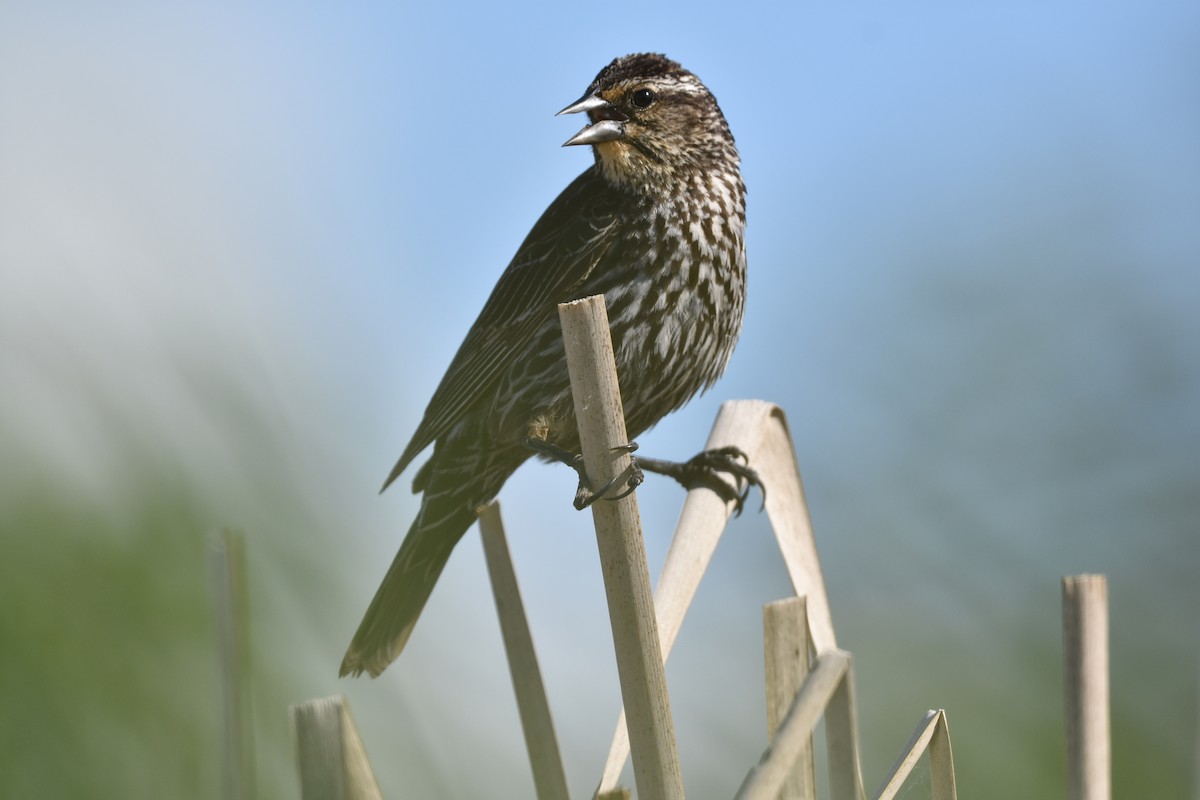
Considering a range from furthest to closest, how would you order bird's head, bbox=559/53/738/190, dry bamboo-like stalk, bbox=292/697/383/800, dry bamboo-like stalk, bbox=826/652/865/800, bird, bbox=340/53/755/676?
bird's head, bbox=559/53/738/190, bird, bbox=340/53/755/676, dry bamboo-like stalk, bbox=826/652/865/800, dry bamboo-like stalk, bbox=292/697/383/800

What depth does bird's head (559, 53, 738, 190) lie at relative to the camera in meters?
2.72

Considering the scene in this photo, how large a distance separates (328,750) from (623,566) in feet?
1.24

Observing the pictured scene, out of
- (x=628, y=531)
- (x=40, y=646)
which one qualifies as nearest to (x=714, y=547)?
(x=628, y=531)

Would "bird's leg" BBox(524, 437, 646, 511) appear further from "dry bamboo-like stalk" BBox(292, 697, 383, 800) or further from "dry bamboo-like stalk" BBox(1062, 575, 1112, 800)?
"dry bamboo-like stalk" BBox(1062, 575, 1112, 800)

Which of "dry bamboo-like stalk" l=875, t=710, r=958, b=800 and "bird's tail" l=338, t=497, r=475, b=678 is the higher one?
"bird's tail" l=338, t=497, r=475, b=678

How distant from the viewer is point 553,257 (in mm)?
2689

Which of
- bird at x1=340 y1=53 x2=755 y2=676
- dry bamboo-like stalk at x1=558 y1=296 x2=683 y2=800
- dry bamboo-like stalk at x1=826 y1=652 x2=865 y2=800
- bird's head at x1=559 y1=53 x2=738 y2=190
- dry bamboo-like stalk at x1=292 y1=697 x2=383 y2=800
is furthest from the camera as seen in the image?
bird's head at x1=559 y1=53 x2=738 y2=190

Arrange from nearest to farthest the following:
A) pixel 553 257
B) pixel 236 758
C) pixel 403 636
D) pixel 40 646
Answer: pixel 236 758 < pixel 40 646 < pixel 403 636 < pixel 553 257

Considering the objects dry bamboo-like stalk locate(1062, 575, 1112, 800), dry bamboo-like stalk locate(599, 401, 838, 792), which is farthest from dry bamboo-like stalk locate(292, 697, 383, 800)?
dry bamboo-like stalk locate(1062, 575, 1112, 800)

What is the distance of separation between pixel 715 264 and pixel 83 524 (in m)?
1.33

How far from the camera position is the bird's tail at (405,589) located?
2463 millimetres

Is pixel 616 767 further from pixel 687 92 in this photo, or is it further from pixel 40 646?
pixel 687 92

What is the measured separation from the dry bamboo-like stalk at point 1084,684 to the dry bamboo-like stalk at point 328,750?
880 mm

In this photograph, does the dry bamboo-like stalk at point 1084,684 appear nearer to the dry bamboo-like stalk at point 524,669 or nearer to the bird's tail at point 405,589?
the dry bamboo-like stalk at point 524,669
